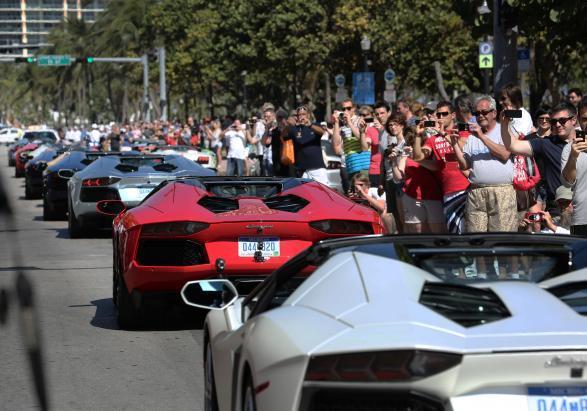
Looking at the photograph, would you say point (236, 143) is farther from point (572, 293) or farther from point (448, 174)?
point (572, 293)

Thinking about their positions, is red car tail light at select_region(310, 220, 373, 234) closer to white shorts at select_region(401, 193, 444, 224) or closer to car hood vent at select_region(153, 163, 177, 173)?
white shorts at select_region(401, 193, 444, 224)

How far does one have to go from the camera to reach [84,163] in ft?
76.1

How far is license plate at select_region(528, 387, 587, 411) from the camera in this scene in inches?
155

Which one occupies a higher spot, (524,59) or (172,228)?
(524,59)

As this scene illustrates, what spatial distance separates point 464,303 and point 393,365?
0.47 metres

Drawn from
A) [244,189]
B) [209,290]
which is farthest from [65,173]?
[209,290]

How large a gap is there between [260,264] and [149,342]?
0.98m

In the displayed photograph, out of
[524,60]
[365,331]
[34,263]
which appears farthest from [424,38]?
[365,331]

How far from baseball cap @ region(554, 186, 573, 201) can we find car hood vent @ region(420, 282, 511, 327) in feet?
22.5

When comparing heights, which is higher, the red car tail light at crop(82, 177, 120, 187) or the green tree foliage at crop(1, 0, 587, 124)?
the green tree foliage at crop(1, 0, 587, 124)

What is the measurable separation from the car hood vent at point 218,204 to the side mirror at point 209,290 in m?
3.85

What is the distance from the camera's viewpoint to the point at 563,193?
435 inches

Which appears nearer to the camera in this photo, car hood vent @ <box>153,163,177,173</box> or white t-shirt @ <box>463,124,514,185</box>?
white t-shirt @ <box>463,124,514,185</box>

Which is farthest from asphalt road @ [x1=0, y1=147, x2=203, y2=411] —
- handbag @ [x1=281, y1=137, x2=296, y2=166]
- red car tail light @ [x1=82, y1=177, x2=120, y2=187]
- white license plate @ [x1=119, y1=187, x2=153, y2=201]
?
handbag @ [x1=281, y1=137, x2=296, y2=166]
